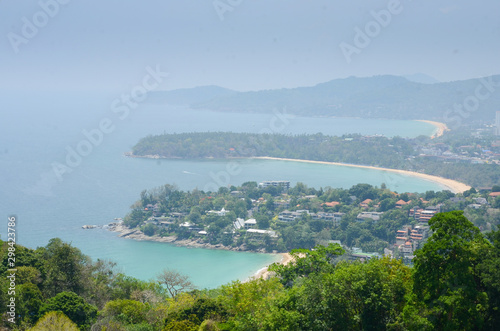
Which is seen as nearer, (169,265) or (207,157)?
(169,265)

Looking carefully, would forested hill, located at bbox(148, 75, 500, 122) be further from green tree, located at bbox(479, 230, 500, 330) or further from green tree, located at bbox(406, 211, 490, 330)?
green tree, located at bbox(479, 230, 500, 330)

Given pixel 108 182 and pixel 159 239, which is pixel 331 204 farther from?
pixel 108 182

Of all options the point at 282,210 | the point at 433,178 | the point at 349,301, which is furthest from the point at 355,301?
the point at 433,178

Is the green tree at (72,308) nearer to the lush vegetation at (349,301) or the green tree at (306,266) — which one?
the lush vegetation at (349,301)

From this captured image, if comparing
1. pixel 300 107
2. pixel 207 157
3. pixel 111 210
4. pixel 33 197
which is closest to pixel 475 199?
pixel 111 210

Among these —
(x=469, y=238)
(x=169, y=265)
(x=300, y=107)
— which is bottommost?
(x=169, y=265)

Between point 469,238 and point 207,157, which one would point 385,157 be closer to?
point 207,157

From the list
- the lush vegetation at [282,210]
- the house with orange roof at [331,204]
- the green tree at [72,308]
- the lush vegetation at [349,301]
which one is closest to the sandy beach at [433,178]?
the lush vegetation at [282,210]
